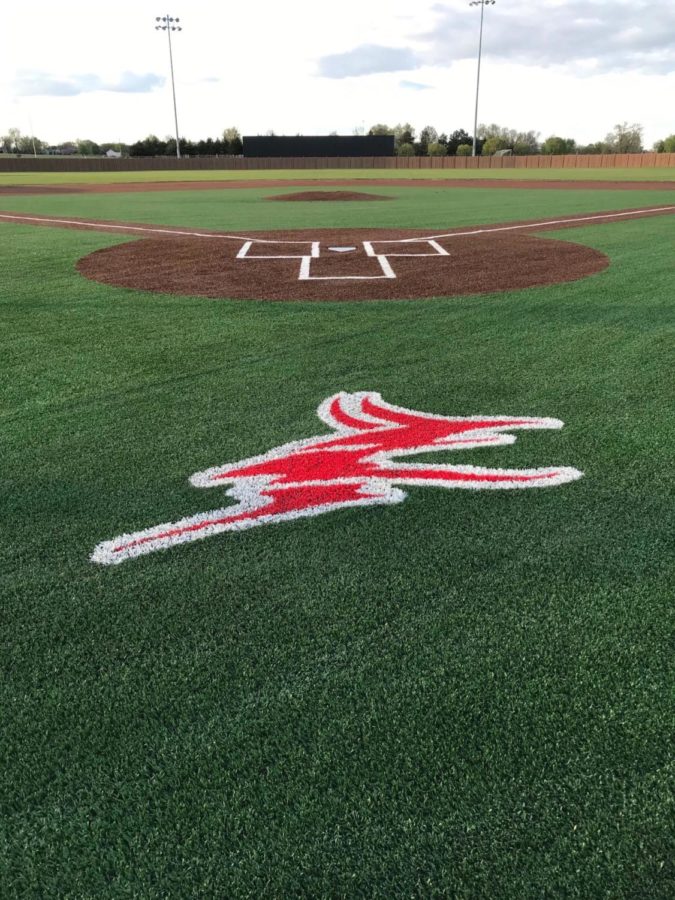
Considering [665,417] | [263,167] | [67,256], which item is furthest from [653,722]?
[263,167]

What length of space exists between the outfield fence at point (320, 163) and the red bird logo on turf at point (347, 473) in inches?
2209

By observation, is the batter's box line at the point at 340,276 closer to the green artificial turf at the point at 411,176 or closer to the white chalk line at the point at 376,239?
the white chalk line at the point at 376,239

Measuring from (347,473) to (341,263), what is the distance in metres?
6.68

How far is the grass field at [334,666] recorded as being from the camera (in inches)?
63.4

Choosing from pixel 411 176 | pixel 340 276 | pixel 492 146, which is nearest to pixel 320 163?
pixel 411 176

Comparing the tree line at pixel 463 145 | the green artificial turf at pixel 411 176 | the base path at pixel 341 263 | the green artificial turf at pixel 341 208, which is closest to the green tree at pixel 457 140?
the tree line at pixel 463 145

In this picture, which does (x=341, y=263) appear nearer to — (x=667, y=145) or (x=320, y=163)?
(x=320, y=163)

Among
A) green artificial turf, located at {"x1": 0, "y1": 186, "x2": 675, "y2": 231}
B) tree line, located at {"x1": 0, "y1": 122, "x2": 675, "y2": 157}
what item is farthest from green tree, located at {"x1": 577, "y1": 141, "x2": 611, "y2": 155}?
green artificial turf, located at {"x1": 0, "y1": 186, "x2": 675, "y2": 231}

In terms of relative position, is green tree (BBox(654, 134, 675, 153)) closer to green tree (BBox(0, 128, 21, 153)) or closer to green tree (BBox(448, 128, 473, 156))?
green tree (BBox(448, 128, 473, 156))

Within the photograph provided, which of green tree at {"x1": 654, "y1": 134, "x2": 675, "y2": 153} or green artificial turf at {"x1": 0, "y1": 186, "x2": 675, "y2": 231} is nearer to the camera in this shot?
green artificial turf at {"x1": 0, "y1": 186, "x2": 675, "y2": 231}

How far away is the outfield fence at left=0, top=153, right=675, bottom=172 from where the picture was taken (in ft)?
181

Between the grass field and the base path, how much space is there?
3.64 meters

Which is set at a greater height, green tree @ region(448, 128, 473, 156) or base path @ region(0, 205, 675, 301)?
green tree @ region(448, 128, 473, 156)

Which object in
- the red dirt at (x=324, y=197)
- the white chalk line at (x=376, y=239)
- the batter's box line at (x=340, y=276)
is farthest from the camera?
the red dirt at (x=324, y=197)
